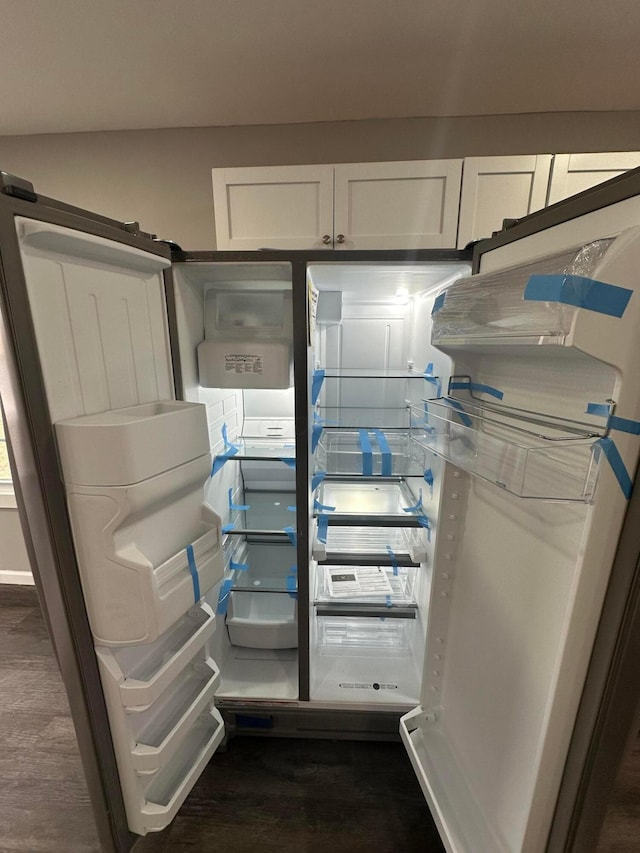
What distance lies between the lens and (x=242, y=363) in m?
1.17

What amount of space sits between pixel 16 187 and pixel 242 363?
665 mm

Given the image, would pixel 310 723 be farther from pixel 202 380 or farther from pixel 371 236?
pixel 371 236

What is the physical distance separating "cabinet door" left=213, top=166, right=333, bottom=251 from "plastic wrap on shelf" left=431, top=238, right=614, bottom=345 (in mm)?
764

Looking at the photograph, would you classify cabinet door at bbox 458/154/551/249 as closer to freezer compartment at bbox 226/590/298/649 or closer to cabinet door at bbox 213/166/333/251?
cabinet door at bbox 213/166/333/251

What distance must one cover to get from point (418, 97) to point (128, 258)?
1.46 meters

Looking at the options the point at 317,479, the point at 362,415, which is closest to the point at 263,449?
A: the point at 317,479

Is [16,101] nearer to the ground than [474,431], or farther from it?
farther from it

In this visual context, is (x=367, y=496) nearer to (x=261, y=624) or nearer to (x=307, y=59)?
(x=261, y=624)

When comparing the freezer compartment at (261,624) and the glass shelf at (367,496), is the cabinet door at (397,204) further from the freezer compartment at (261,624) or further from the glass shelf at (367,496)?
the freezer compartment at (261,624)

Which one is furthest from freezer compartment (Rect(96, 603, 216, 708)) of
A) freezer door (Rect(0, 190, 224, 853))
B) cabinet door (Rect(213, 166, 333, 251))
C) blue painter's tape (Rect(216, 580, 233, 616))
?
cabinet door (Rect(213, 166, 333, 251))

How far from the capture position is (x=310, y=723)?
1.33 meters

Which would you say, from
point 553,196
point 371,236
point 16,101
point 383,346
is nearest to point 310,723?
point 383,346

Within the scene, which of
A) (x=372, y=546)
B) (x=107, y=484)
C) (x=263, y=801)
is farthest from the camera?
(x=372, y=546)

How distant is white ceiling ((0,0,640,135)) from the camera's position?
3.51ft
